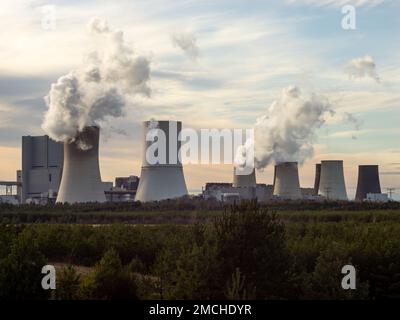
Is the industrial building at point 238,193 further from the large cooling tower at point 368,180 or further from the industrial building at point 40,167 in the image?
the industrial building at point 40,167

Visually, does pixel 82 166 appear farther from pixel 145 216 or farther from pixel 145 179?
pixel 145 179

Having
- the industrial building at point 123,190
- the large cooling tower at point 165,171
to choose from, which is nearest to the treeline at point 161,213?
the large cooling tower at point 165,171

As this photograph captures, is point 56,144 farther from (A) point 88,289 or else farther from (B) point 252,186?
(A) point 88,289

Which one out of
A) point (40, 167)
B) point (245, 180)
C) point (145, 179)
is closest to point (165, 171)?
point (145, 179)

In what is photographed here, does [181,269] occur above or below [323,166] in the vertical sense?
below

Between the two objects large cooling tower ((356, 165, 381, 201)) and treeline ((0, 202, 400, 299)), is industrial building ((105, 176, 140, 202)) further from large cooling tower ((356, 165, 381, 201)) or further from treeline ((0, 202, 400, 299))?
treeline ((0, 202, 400, 299))

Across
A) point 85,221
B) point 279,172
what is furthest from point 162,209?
point 279,172
